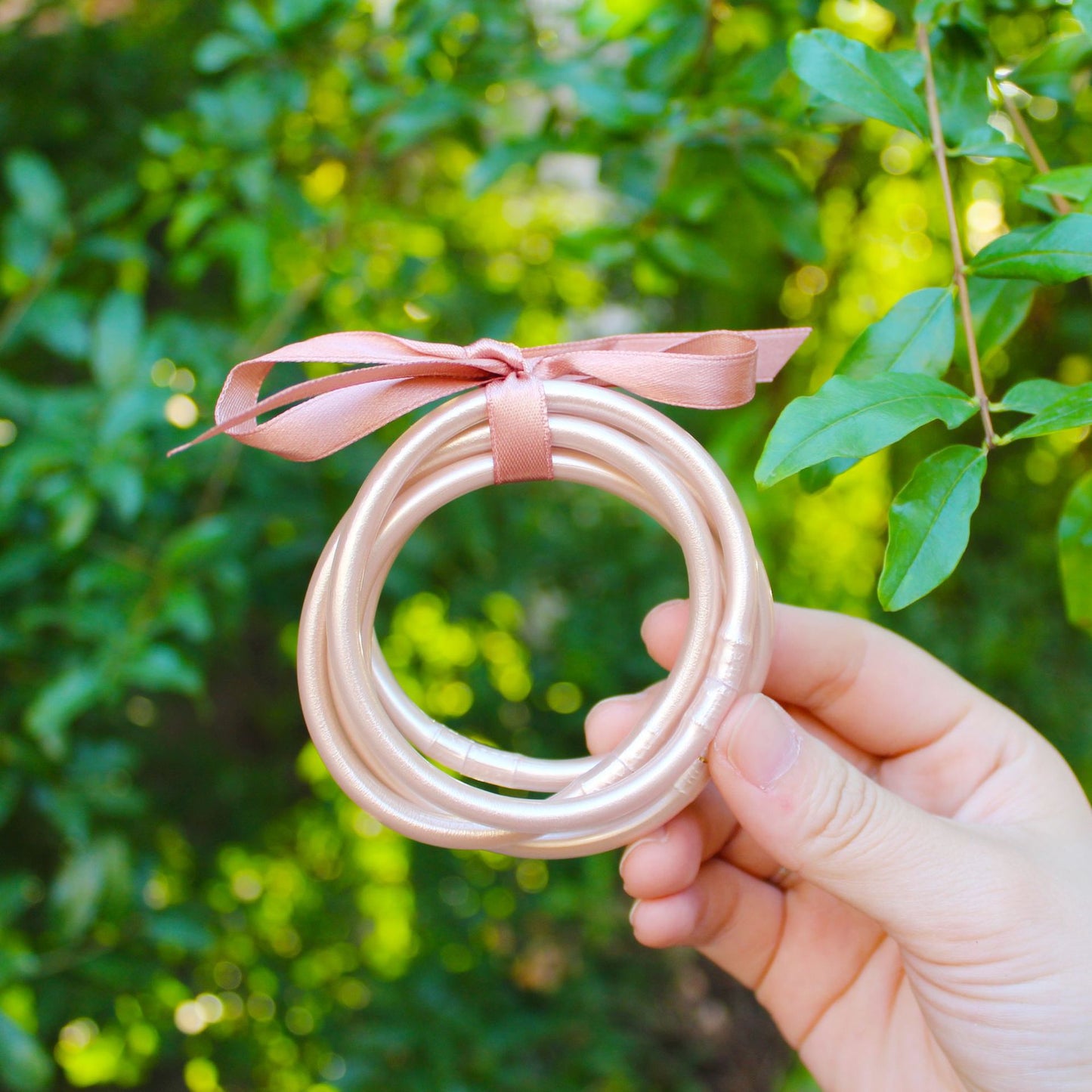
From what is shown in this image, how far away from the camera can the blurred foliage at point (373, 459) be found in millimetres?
932

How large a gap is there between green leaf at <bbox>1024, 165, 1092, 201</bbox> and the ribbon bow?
6.0 inches

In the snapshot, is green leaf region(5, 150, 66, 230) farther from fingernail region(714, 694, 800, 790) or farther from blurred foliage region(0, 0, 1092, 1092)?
fingernail region(714, 694, 800, 790)

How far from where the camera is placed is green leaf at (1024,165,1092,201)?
0.56 meters

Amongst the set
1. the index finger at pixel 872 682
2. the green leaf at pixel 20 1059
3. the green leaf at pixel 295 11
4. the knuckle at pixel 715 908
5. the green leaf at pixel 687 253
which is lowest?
the green leaf at pixel 20 1059

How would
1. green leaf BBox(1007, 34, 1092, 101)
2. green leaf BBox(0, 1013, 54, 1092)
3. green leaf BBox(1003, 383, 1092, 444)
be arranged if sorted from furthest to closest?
green leaf BBox(0, 1013, 54, 1092) → green leaf BBox(1007, 34, 1092, 101) → green leaf BBox(1003, 383, 1092, 444)

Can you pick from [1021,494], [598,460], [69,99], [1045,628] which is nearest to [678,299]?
[1021,494]

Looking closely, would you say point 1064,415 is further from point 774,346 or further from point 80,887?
point 80,887

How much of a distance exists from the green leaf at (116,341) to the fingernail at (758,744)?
2.32 ft

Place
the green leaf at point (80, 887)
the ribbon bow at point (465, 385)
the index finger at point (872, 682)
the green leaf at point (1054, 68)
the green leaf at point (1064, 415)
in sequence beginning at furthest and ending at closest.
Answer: the green leaf at point (80, 887) → the index finger at point (872, 682) → the green leaf at point (1054, 68) → the ribbon bow at point (465, 385) → the green leaf at point (1064, 415)

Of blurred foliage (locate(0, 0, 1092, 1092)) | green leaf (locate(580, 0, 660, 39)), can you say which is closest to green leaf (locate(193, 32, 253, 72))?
blurred foliage (locate(0, 0, 1092, 1092))

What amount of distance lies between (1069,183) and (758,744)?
1.21 ft

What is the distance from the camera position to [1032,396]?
0.59 m

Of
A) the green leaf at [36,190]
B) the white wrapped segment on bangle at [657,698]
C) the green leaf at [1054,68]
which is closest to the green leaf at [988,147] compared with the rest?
the green leaf at [1054,68]

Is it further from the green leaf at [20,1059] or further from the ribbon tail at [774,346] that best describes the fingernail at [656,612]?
the green leaf at [20,1059]
